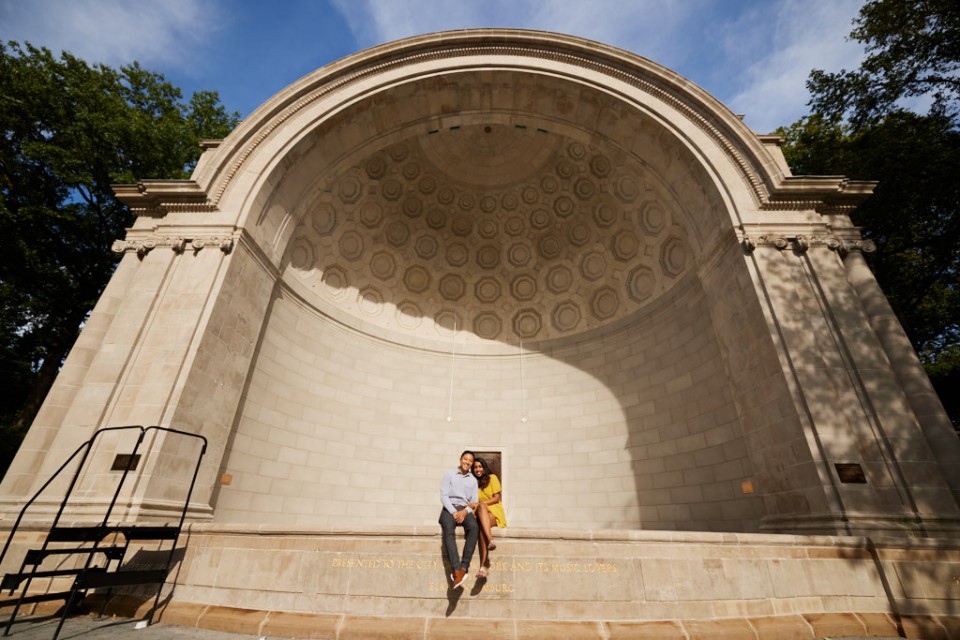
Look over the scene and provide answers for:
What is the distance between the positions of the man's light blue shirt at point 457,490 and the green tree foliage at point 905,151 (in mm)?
14948

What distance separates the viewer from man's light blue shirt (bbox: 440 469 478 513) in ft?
18.1

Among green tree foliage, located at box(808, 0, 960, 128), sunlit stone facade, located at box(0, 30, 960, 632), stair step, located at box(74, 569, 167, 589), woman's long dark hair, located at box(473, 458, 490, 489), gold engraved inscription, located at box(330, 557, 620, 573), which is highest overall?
green tree foliage, located at box(808, 0, 960, 128)

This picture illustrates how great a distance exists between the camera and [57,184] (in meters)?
14.7

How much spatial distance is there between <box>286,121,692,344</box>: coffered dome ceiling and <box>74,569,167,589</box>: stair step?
815 centimetres

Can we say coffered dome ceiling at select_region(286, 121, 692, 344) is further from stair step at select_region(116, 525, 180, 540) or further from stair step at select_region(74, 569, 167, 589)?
stair step at select_region(74, 569, 167, 589)

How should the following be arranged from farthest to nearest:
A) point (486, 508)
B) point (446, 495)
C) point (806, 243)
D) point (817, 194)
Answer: point (817, 194)
point (806, 243)
point (446, 495)
point (486, 508)

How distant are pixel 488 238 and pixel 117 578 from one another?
13416 millimetres

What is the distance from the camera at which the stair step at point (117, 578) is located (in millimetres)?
4496

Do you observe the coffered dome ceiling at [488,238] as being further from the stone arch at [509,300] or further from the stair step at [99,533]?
the stair step at [99,533]

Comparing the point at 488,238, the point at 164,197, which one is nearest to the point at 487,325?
the point at 488,238

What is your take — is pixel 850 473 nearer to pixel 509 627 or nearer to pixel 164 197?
pixel 509 627

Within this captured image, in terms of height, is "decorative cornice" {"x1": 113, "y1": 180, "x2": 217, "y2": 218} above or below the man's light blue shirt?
above

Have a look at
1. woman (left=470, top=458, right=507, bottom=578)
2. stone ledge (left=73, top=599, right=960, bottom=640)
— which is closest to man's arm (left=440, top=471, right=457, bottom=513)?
woman (left=470, top=458, right=507, bottom=578)

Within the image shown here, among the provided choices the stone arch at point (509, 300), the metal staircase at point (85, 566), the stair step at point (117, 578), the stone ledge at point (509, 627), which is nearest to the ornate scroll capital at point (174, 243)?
the stone arch at point (509, 300)
